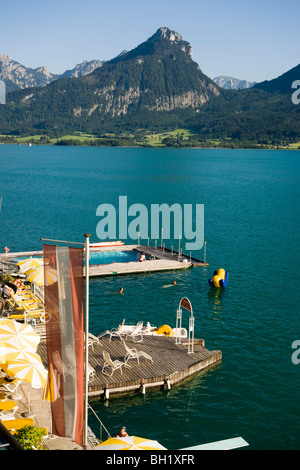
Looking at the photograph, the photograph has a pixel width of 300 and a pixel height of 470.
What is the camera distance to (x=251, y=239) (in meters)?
65.1

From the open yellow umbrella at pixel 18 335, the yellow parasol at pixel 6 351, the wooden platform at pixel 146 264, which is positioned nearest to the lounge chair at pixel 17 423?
the yellow parasol at pixel 6 351

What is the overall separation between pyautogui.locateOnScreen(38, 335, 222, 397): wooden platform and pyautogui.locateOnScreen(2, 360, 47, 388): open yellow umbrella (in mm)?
4988

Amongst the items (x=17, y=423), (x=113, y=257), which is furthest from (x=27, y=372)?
(x=113, y=257)

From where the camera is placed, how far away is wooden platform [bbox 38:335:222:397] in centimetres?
2288

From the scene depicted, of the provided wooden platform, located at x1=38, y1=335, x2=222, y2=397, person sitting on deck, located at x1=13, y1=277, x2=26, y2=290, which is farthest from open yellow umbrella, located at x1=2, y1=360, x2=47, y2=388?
person sitting on deck, located at x1=13, y1=277, x2=26, y2=290

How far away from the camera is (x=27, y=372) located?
58.0 feet

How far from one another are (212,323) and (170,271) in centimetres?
1431

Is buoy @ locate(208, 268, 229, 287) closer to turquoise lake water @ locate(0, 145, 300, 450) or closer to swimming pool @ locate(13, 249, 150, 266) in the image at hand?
turquoise lake water @ locate(0, 145, 300, 450)

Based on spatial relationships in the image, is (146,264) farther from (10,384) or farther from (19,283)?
(10,384)

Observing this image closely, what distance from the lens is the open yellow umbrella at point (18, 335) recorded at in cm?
1878

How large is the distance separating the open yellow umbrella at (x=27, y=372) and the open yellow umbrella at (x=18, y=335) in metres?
0.85

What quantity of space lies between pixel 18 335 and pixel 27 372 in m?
2.02

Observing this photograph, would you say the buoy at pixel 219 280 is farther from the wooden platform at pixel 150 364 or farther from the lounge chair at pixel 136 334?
the lounge chair at pixel 136 334
